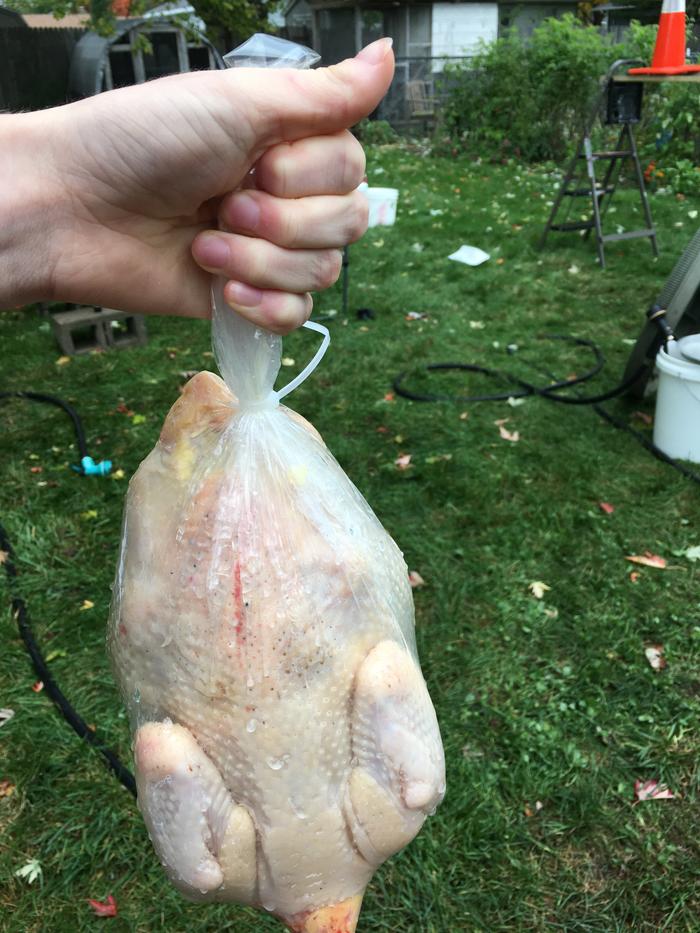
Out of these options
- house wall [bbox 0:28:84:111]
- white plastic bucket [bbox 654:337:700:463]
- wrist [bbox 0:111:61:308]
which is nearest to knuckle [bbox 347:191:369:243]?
wrist [bbox 0:111:61:308]

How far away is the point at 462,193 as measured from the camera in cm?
1083

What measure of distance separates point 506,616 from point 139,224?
2.54 meters

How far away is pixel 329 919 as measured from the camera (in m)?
1.26

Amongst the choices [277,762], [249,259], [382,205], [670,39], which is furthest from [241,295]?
[382,205]

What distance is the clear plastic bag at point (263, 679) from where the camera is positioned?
1.12 meters

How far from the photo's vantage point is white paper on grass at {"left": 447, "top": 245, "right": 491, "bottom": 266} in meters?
7.70

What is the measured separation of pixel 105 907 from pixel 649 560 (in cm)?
280

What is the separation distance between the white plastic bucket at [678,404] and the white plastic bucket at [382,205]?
477 centimetres

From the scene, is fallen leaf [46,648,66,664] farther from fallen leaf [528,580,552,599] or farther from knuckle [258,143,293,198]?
knuckle [258,143,293,198]

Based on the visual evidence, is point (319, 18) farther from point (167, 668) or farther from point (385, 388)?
point (167, 668)

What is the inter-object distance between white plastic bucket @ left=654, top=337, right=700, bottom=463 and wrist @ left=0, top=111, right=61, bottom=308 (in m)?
3.65

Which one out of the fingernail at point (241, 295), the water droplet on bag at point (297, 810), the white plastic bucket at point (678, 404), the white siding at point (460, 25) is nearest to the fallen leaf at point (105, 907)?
the water droplet on bag at point (297, 810)

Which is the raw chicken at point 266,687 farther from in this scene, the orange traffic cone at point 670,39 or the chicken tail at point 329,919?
the orange traffic cone at point 670,39

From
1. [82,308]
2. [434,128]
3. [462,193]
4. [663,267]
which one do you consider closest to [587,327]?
[663,267]
